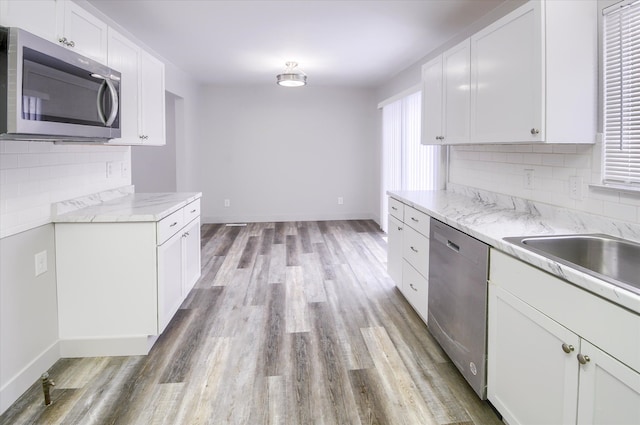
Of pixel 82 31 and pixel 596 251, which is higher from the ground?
pixel 82 31

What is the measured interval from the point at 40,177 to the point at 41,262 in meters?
0.49

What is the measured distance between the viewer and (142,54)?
10.6ft

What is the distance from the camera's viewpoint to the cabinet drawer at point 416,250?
289cm

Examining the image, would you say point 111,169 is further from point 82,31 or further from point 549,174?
point 549,174

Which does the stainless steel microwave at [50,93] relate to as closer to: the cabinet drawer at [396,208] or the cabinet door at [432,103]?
the cabinet drawer at [396,208]

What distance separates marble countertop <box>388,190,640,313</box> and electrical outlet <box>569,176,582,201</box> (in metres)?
0.10

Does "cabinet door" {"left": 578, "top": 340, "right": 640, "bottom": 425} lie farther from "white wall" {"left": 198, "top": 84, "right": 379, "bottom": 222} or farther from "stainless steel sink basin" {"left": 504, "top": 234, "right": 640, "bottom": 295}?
"white wall" {"left": 198, "top": 84, "right": 379, "bottom": 222}

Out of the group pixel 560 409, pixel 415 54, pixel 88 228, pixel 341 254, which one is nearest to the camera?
pixel 560 409

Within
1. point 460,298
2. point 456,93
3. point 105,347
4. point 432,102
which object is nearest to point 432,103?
point 432,102

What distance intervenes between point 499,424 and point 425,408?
0.34 m

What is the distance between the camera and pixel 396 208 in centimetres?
363

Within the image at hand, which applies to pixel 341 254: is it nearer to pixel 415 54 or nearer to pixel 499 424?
pixel 415 54

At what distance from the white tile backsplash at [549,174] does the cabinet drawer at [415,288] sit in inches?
34.8

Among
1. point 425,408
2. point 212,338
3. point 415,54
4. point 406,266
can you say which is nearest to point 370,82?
point 415,54
